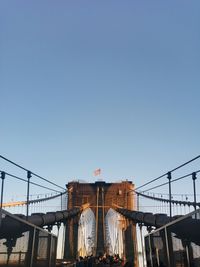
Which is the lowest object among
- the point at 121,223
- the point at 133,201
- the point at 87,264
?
the point at 87,264

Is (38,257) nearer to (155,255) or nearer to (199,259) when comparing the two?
(155,255)

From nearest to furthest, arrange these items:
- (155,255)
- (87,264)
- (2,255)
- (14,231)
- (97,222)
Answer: (2,255) → (14,231) → (155,255) → (87,264) → (97,222)

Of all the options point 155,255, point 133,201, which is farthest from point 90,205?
point 155,255

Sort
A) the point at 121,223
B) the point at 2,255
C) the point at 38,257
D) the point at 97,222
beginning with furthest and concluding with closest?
the point at 97,222 → the point at 121,223 → the point at 38,257 → the point at 2,255

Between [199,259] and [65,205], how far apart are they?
67.1m

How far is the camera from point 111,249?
6794 cm

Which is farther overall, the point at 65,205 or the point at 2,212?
the point at 65,205

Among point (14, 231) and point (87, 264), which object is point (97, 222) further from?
point (14, 231)

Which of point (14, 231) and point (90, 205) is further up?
point (90, 205)

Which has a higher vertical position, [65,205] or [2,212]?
[65,205]

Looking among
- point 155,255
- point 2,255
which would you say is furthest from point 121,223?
point 2,255

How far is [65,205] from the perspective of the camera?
7175 centimetres

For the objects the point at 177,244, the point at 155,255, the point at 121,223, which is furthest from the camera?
the point at 121,223

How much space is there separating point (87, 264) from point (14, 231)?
1632 centimetres
